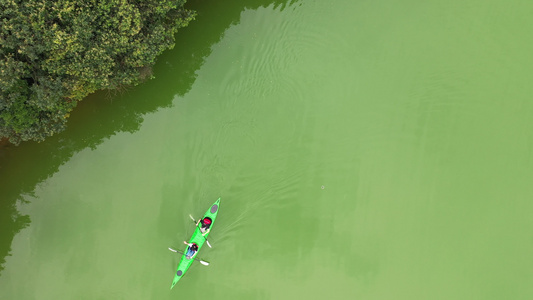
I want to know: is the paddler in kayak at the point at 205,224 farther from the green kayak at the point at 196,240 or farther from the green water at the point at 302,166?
the green water at the point at 302,166

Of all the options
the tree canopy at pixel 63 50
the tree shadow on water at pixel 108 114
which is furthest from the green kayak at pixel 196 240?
the tree canopy at pixel 63 50

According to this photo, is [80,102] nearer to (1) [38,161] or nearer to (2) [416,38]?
(1) [38,161]

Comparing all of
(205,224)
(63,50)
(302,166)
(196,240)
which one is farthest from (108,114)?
(302,166)

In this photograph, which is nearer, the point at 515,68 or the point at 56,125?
the point at 56,125

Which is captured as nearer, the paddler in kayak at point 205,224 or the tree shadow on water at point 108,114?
the paddler in kayak at point 205,224

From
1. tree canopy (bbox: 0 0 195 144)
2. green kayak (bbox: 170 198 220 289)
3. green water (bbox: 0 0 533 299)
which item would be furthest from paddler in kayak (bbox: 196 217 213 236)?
tree canopy (bbox: 0 0 195 144)

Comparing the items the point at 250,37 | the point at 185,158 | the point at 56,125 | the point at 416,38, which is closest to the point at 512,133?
the point at 416,38
